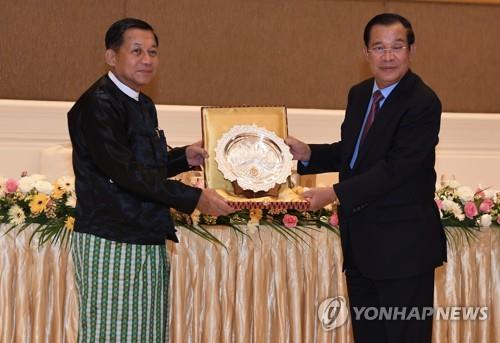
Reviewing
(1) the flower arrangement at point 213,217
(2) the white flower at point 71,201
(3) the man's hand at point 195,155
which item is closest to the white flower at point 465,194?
(1) the flower arrangement at point 213,217

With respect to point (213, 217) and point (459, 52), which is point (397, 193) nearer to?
point (213, 217)

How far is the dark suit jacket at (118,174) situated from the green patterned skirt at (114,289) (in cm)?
5

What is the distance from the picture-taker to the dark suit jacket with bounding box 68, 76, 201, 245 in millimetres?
2920

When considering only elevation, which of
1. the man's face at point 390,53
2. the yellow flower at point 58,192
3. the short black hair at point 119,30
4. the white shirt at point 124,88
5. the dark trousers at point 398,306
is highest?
the short black hair at point 119,30

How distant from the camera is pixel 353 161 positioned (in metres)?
3.21

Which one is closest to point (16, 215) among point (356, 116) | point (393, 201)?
point (356, 116)

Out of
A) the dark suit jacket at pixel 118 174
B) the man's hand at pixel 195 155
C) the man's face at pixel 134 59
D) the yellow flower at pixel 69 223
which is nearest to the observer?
the dark suit jacket at pixel 118 174

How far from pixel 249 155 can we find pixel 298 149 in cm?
24

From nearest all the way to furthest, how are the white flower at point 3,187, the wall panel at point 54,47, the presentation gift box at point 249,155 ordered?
the presentation gift box at point 249,155 → the white flower at point 3,187 → the wall panel at point 54,47

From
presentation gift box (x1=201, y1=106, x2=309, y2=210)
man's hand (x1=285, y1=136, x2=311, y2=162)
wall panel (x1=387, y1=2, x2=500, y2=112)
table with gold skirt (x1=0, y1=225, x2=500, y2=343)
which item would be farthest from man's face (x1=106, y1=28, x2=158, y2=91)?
wall panel (x1=387, y1=2, x2=500, y2=112)

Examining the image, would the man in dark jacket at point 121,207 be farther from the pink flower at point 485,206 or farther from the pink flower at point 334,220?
the pink flower at point 485,206

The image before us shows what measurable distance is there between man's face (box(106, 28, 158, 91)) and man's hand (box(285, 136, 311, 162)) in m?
0.74

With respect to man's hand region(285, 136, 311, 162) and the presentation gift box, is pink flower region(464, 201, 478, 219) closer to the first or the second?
man's hand region(285, 136, 311, 162)

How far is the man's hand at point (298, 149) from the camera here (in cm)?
355
